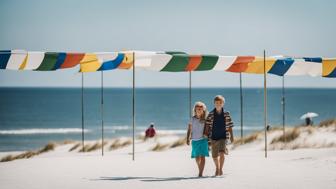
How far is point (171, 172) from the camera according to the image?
1188cm

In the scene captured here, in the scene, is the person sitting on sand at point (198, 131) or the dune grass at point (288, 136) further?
the dune grass at point (288, 136)

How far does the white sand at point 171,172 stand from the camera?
994 cm

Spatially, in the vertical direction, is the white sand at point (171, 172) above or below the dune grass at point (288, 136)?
below

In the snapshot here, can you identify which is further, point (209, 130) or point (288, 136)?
point (288, 136)

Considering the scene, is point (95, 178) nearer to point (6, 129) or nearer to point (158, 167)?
point (158, 167)

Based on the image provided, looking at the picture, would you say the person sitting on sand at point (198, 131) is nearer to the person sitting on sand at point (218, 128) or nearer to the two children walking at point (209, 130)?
the two children walking at point (209, 130)

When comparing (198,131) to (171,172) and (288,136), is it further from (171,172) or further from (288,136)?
(288,136)

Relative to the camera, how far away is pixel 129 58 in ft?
47.0

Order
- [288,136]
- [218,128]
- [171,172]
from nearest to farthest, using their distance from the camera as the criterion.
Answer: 1. [218,128]
2. [171,172]
3. [288,136]

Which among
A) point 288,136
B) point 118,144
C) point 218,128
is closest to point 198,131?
point 218,128

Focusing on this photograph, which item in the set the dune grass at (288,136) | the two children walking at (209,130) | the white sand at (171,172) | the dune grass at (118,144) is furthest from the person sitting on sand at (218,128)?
the dune grass at (118,144)

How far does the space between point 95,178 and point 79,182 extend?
0.65 metres

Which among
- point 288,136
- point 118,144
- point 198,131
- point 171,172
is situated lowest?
point 171,172

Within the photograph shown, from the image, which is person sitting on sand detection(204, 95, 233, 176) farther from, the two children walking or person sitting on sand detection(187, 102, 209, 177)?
person sitting on sand detection(187, 102, 209, 177)
